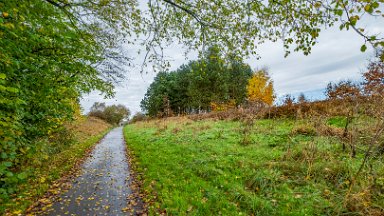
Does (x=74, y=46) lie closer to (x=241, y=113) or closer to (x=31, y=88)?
(x=31, y=88)

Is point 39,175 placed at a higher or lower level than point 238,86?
lower

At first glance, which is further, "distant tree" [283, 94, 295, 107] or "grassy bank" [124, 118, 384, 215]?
"distant tree" [283, 94, 295, 107]

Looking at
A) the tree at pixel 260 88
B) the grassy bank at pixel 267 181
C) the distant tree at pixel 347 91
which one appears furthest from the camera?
the tree at pixel 260 88

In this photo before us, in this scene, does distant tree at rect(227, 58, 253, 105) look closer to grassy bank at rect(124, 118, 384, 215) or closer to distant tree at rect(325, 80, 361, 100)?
distant tree at rect(325, 80, 361, 100)

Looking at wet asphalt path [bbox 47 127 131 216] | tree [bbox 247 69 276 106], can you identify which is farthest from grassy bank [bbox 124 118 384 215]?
tree [bbox 247 69 276 106]

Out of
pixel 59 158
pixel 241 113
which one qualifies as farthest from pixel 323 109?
pixel 59 158

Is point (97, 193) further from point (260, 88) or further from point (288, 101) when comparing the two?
point (260, 88)

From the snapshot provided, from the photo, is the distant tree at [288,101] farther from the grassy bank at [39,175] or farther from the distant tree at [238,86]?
the distant tree at [238,86]

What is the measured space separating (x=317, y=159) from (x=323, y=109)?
8585mm

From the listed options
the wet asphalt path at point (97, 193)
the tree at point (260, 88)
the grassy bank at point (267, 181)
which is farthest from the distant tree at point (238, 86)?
the wet asphalt path at point (97, 193)

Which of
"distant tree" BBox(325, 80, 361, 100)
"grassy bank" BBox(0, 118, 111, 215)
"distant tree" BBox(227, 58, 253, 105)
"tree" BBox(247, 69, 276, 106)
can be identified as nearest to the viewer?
"grassy bank" BBox(0, 118, 111, 215)

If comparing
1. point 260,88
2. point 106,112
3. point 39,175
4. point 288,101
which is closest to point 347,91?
point 288,101

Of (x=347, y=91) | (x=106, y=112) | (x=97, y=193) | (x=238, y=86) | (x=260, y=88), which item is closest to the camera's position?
(x=97, y=193)

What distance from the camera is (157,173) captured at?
305 inches
